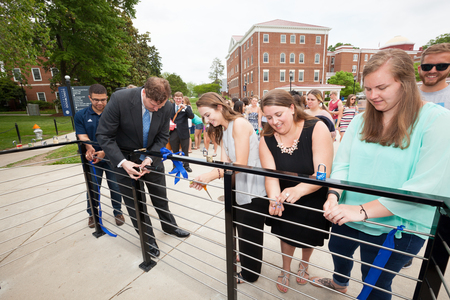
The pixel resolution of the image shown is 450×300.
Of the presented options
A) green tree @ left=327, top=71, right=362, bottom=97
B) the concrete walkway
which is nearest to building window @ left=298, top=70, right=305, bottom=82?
green tree @ left=327, top=71, right=362, bottom=97

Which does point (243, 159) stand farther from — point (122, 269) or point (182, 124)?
point (182, 124)

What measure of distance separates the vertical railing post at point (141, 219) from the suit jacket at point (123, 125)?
0.97 feet

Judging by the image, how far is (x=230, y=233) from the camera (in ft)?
4.94

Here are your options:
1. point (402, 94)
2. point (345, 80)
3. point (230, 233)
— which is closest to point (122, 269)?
point (230, 233)

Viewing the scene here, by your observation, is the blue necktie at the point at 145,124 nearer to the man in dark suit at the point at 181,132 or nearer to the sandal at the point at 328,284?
the sandal at the point at 328,284

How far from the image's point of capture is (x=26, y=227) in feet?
10.2

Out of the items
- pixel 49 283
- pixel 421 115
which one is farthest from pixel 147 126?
pixel 421 115

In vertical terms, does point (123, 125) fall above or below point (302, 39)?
below

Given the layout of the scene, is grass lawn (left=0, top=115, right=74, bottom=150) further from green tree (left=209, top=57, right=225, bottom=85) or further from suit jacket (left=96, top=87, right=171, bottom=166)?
green tree (left=209, top=57, right=225, bottom=85)

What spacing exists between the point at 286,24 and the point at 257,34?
5.86 metres

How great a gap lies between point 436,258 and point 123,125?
2.51 m

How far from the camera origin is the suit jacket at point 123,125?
2135 millimetres

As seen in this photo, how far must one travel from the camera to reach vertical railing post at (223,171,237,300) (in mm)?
1401

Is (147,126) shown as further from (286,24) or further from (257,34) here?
(286,24)
